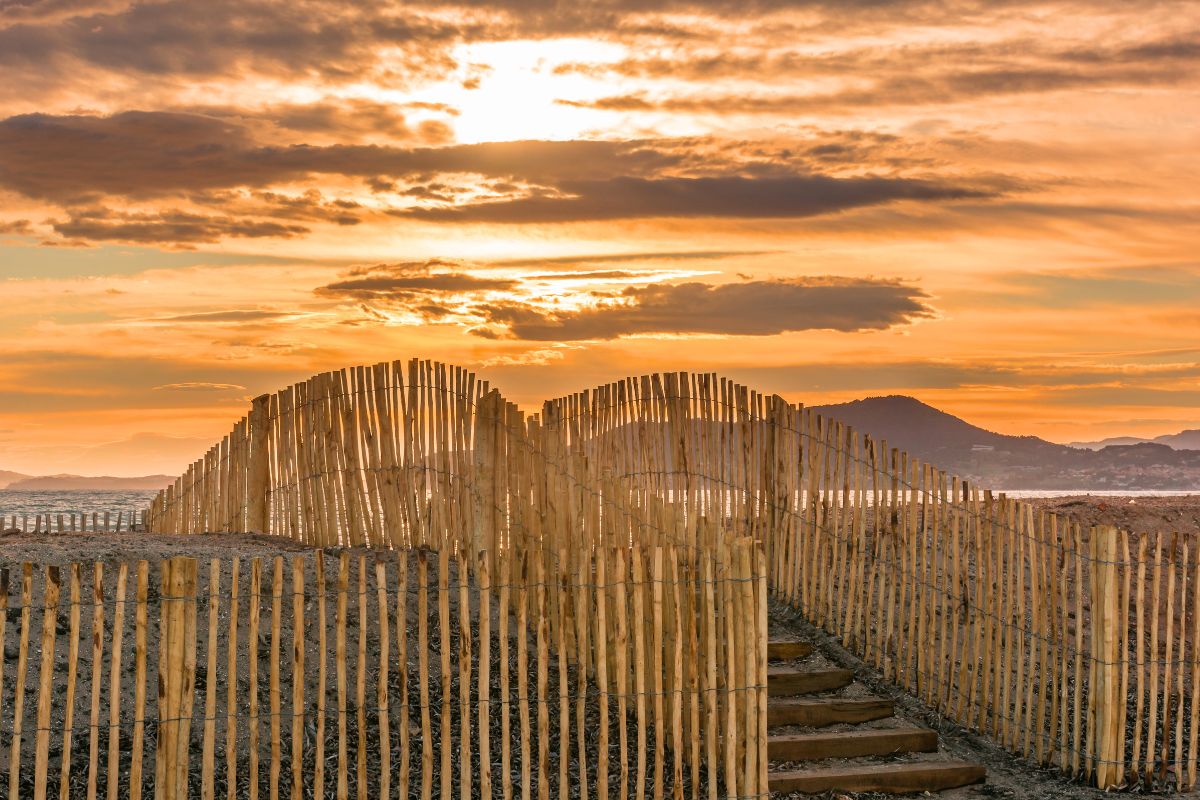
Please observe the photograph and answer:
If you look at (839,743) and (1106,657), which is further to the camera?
(839,743)

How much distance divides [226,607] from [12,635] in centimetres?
154

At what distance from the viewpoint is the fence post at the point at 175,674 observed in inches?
271

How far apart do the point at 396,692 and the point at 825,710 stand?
3.25 m

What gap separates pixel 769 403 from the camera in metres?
11.6

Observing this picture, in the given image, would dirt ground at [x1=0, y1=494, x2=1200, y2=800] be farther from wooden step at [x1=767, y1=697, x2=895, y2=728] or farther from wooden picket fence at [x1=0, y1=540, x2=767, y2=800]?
wooden step at [x1=767, y1=697, x2=895, y2=728]

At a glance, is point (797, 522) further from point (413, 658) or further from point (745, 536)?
point (413, 658)

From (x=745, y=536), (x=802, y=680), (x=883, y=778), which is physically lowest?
(x=883, y=778)

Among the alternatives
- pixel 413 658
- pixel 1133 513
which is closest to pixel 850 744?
pixel 413 658

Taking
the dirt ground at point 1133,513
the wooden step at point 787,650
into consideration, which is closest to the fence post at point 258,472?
the wooden step at point 787,650


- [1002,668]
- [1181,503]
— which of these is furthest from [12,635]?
[1181,503]

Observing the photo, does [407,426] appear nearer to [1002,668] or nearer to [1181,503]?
[1002,668]

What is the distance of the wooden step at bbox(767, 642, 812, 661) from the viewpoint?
10.5 metres

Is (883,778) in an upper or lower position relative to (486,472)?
lower

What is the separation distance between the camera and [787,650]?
10.5m
